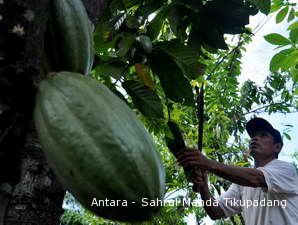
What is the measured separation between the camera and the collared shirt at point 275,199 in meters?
2.43

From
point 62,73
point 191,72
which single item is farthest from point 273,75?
point 62,73

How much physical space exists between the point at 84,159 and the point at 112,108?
10 cm

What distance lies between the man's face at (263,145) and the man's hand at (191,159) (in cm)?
69

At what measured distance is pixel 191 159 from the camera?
7.04 feet

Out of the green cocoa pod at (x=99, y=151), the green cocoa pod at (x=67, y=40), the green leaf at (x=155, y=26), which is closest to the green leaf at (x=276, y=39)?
the green leaf at (x=155, y=26)

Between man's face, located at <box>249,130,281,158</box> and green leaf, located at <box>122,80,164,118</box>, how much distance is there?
152cm

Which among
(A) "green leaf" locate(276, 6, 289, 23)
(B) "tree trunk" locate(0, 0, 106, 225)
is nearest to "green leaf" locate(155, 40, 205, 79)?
(B) "tree trunk" locate(0, 0, 106, 225)

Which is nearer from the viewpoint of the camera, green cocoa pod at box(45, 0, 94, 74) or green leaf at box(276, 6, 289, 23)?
green cocoa pod at box(45, 0, 94, 74)

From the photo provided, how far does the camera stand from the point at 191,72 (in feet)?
5.27

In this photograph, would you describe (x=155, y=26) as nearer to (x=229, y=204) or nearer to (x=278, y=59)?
(x=278, y=59)

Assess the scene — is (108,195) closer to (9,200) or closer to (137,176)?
(137,176)

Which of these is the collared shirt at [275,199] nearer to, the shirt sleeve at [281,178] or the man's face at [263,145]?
the shirt sleeve at [281,178]

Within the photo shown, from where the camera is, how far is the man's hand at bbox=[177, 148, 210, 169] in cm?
207

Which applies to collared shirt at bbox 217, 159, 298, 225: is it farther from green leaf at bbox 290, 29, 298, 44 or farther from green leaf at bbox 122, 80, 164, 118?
green leaf at bbox 122, 80, 164, 118
